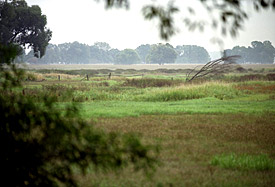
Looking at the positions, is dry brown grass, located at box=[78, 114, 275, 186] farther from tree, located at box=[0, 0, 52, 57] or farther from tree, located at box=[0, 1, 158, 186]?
tree, located at box=[0, 0, 52, 57]

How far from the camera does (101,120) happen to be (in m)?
13.8

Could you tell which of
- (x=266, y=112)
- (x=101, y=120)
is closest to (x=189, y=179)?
(x=101, y=120)

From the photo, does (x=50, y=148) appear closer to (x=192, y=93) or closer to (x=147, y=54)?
(x=192, y=93)

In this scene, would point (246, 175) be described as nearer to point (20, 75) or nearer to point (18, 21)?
point (20, 75)

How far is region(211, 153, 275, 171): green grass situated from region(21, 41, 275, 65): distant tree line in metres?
135

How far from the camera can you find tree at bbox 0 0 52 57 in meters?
49.1

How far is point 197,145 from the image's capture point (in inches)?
375

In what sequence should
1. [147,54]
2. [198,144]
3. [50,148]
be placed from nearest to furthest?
[50,148] < [198,144] < [147,54]

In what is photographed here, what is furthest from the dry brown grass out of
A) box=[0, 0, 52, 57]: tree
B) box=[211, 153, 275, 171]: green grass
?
box=[0, 0, 52, 57]: tree

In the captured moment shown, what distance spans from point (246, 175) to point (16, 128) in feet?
16.9

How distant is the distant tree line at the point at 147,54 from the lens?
15088 centimetres

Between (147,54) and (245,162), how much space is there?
162093mm

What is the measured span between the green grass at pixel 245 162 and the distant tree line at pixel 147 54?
13539cm

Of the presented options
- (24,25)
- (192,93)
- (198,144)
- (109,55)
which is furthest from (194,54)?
(198,144)
